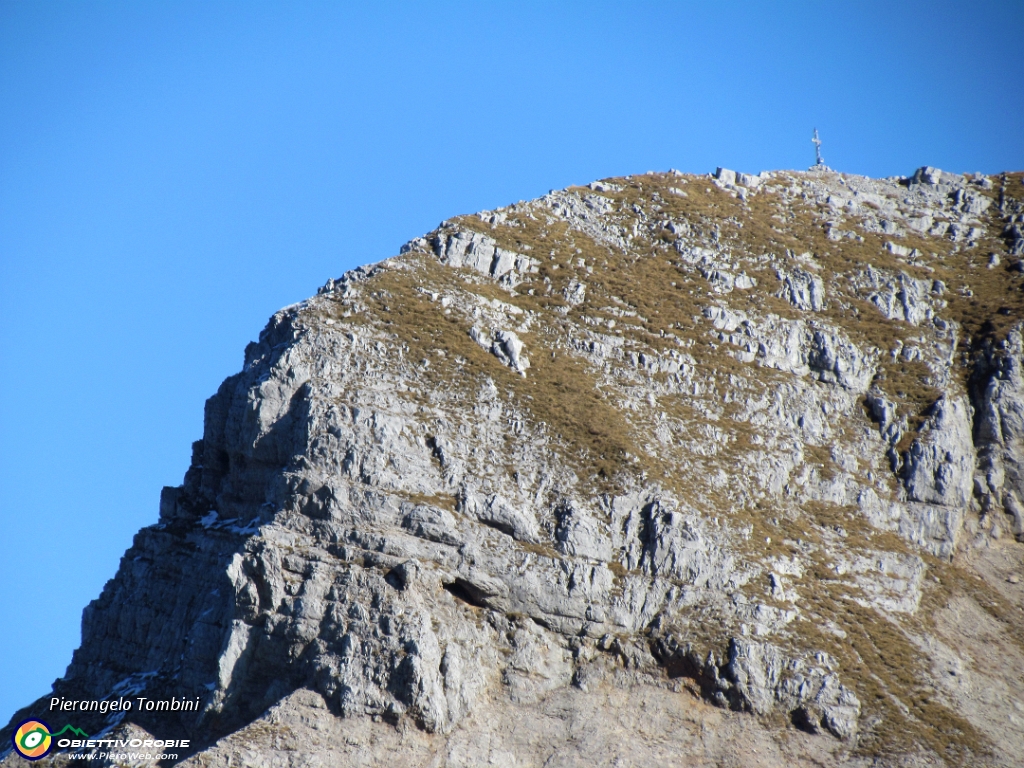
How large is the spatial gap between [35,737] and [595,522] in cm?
3459

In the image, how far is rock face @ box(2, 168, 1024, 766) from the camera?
57531mm

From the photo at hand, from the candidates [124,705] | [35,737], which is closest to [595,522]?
[124,705]

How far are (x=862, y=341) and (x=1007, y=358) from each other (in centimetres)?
981

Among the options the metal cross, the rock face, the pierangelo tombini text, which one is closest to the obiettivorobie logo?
the pierangelo tombini text

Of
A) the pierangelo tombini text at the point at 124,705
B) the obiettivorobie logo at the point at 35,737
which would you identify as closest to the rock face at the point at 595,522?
the pierangelo tombini text at the point at 124,705

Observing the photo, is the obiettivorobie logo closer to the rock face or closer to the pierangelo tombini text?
the pierangelo tombini text

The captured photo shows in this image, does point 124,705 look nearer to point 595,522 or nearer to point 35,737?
point 35,737

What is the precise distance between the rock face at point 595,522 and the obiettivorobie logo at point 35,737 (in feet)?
12.2

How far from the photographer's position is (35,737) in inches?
2477

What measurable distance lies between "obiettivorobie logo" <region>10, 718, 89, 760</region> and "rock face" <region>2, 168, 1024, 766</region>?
3.71 meters

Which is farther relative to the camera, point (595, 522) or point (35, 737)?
point (595, 522)

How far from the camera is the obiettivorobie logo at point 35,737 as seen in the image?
202 ft

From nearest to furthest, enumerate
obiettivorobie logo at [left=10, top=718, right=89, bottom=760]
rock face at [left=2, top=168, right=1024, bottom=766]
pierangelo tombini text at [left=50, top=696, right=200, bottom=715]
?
1. rock face at [left=2, top=168, right=1024, bottom=766]
2. pierangelo tombini text at [left=50, top=696, right=200, bottom=715]
3. obiettivorobie logo at [left=10, top=718, right=89, bottom=760]

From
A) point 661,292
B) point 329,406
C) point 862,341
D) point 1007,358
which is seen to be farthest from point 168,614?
point 1007,358
